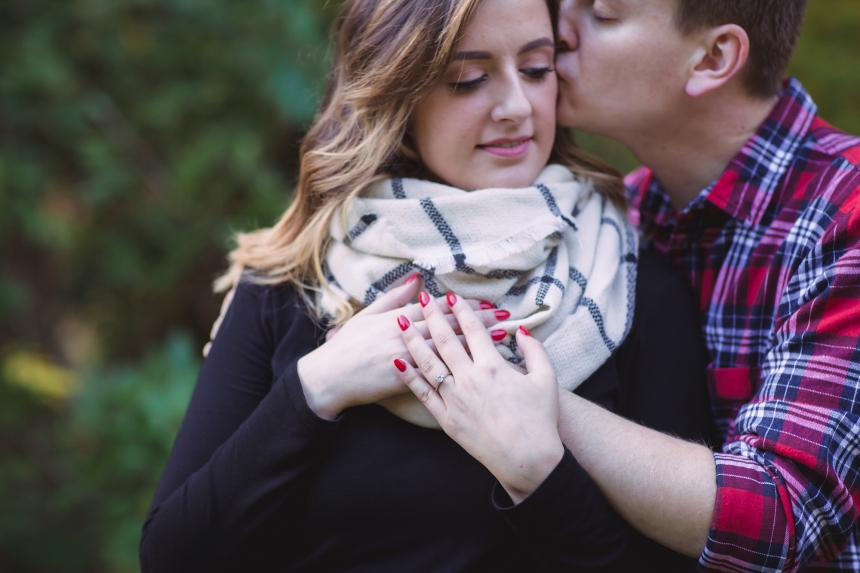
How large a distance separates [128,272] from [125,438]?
783mm

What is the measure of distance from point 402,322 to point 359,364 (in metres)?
0.11

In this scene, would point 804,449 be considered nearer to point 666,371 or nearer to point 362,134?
point 666,371

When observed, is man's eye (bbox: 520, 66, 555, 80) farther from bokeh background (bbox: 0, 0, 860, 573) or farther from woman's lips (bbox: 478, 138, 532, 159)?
bokeh background (bbox: 0, 0, 860, 573)

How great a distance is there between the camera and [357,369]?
1329mm

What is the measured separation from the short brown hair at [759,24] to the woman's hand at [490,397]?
827mm

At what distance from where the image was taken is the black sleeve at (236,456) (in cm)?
135

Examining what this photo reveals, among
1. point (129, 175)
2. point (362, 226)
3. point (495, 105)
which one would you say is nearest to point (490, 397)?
point (362, 226)

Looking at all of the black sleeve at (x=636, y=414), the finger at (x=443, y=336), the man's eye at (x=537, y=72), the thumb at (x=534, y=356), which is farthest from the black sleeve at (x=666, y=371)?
the man's eye at (x=537, y=72)

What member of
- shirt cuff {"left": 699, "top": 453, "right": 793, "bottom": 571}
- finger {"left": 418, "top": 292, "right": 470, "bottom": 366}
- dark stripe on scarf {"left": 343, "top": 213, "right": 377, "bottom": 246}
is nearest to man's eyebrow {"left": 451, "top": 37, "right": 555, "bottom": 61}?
dark stripe on scarf {"left": 343, "top": 213, "right": 377, "bottom": 246}

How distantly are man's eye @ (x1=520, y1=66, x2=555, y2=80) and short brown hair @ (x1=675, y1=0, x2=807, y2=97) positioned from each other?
12.7 inches

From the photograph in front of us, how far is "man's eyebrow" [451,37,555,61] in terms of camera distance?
1422 millimetres

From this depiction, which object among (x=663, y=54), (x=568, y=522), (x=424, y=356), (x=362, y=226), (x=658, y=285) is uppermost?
(x=663, y=54)

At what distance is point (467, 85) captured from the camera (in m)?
1.47

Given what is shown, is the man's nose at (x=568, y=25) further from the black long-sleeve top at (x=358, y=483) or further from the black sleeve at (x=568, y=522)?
the black sleeve at (x=568, y=522)
